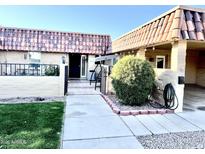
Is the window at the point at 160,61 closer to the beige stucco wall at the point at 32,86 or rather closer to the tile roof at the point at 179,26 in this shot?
the tile roof at the point at 179,26

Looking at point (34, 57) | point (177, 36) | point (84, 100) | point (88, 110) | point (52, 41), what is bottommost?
point (88, 110)

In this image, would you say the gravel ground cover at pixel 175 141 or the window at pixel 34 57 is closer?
the gravel ground cover at pixel 175 141

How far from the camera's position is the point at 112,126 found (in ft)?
18.0

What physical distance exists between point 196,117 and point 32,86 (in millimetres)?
6921

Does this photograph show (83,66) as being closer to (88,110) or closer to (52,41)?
(52,41)

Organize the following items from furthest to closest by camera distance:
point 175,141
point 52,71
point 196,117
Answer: point 52,71, point 196,117, point 175,141

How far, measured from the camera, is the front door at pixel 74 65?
1738cm

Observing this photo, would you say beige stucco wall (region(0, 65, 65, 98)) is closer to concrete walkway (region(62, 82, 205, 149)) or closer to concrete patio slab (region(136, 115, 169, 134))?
concrete walkway (region(62, 82, 205, 149))

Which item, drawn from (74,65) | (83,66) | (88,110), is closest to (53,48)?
(74,65)

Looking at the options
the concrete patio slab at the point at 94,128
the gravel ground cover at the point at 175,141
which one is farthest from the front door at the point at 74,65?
the gravel ground cover at the point at 175,141

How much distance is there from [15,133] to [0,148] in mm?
805

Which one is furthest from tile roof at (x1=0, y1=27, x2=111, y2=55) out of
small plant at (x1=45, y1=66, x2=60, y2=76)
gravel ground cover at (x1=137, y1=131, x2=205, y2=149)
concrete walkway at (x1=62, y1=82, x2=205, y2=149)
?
gravel ground cover at (x1=137, y1=131, x2=205, y2=149)

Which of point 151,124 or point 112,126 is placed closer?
point 112,126

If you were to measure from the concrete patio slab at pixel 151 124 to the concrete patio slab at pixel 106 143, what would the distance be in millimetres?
867
